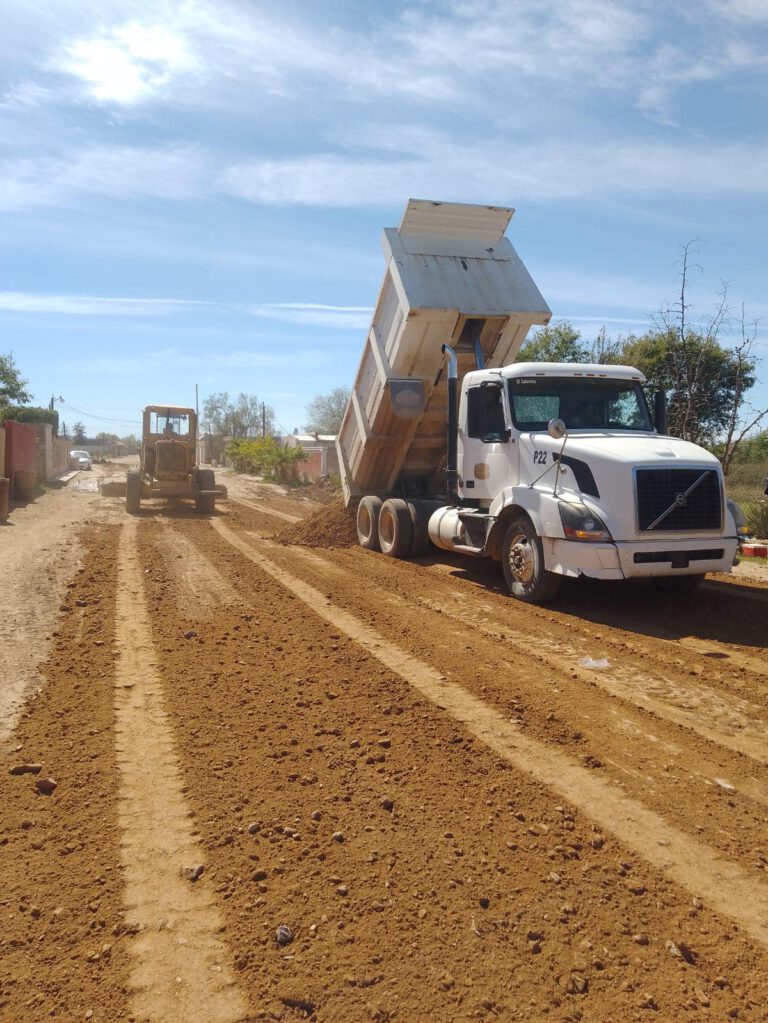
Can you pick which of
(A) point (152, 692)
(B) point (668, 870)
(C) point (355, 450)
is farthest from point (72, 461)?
(B) point (668, 870)

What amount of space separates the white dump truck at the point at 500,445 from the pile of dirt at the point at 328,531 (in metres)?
0.59

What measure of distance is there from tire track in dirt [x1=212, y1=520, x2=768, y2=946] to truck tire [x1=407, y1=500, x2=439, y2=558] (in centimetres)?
569

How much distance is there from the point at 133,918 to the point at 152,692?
283 centimetres

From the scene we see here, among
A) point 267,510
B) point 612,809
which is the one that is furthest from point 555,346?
point 612,809

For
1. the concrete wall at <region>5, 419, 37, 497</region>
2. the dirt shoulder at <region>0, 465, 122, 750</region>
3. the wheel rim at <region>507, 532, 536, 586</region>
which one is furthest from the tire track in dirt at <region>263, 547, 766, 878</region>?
the concrete wall at <region>5, 419, 37, 497</region>

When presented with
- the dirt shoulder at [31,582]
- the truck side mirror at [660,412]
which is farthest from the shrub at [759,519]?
the dirt shoulder at [31,582]

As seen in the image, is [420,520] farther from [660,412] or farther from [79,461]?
[79,461]

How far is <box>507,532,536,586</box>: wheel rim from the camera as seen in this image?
915cm

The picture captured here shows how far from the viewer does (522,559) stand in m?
9.32

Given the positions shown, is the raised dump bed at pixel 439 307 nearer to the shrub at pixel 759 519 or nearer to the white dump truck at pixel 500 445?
the white dump truck at pixel 500 445

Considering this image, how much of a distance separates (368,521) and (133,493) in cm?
1007

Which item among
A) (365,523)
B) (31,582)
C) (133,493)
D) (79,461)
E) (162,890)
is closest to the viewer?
(162,890)

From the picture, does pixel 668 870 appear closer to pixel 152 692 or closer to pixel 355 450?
pixel 152 692

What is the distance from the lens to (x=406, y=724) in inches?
205
